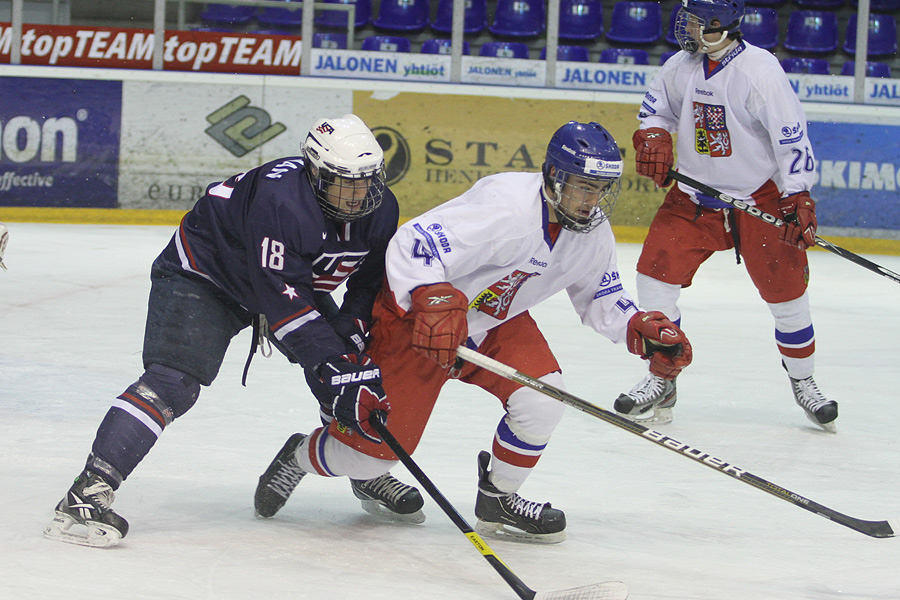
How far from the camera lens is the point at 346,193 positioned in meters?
2.17

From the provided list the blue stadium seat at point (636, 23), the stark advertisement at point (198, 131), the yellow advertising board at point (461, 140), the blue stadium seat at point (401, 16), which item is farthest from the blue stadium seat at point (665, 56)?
the stark advertisement at point (198, 131)

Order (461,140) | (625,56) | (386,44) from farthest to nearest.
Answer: (625,56)
(386,44)
(461,140)

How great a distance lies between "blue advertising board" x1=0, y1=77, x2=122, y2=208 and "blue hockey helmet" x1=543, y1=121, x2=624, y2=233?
6.27 meters

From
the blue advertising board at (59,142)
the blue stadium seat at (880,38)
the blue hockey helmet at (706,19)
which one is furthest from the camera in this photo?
the blue stadium seat at (880,38)

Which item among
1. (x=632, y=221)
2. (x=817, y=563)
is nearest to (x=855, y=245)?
(x=632, y=221)

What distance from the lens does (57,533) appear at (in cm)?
213

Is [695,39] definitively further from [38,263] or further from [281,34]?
[281,34]

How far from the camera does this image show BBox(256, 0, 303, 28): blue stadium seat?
27.0 ft

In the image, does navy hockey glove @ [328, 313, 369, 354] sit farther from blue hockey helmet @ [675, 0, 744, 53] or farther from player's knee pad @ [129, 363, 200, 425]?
blue hockey helmet @ [675, 0, 744, 53]

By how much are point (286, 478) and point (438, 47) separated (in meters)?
6.44

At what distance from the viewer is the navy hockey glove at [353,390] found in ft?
6.80

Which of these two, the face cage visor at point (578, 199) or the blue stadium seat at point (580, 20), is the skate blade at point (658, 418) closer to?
the face cage visor at point (578, 199)

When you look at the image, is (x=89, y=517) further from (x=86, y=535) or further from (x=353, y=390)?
(x=353, y=390)

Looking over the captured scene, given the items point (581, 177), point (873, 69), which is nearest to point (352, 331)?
point (581, 177)
